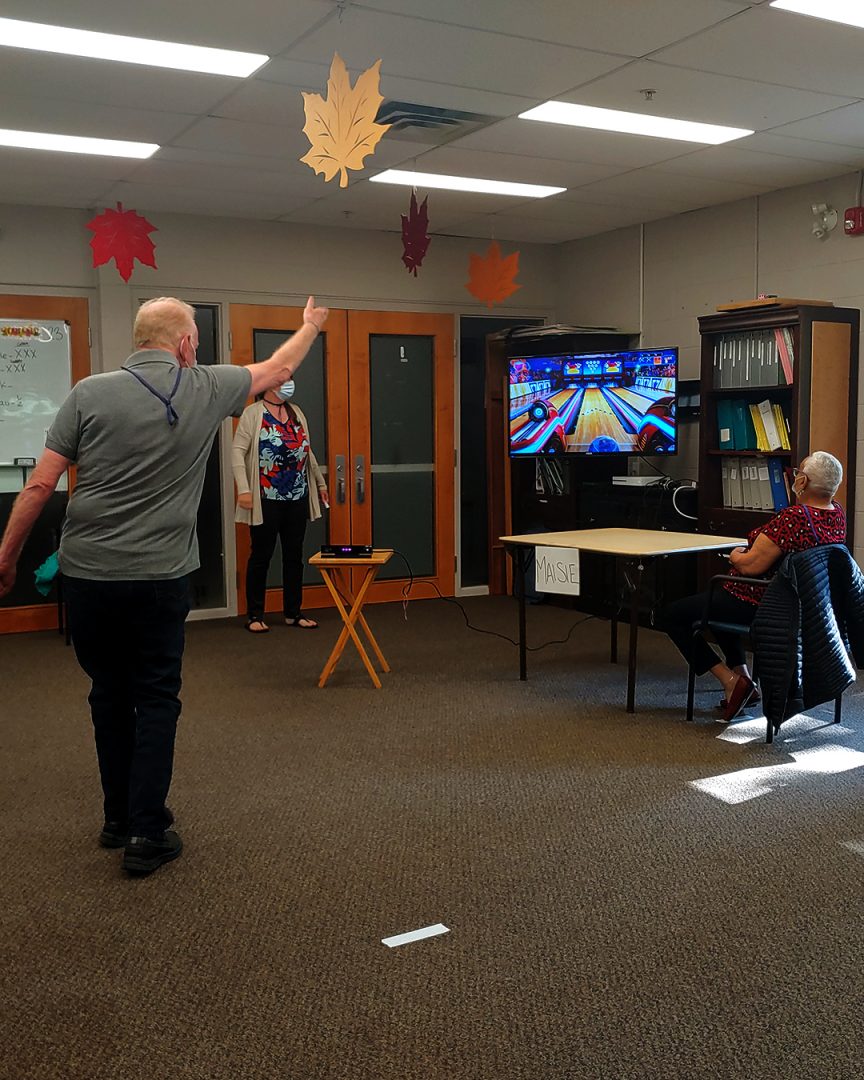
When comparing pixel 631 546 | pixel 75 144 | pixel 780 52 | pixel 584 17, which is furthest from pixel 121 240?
pixel 780 52

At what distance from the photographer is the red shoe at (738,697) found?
14.7ft

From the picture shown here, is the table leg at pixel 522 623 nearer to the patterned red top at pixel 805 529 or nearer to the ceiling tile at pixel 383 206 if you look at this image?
the patterned red top at pixel 805 529

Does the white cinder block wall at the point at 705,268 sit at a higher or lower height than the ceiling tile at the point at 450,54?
lower

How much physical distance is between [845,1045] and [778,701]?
6.53 feet

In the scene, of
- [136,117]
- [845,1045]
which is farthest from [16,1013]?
[136,117]

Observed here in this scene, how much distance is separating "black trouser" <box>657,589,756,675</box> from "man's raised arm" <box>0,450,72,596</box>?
2.78 m

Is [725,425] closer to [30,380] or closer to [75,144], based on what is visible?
[75,144]

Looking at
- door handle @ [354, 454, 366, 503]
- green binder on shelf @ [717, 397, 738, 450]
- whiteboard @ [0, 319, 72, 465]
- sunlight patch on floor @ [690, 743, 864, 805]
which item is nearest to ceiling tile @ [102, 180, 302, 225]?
whiteboard @ [0, 319, 72, 465]

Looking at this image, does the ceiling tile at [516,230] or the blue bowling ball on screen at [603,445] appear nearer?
the blue bowling ball on screen at [603,445]

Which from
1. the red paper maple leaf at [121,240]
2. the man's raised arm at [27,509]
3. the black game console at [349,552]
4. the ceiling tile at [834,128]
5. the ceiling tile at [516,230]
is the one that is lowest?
the black game console at [349,552]

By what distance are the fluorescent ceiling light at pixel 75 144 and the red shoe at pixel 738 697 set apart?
362cm

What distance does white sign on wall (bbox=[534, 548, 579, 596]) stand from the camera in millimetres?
5055

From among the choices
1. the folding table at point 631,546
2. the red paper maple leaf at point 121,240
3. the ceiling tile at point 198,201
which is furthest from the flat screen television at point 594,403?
the red paper maple leaf at point 121,240

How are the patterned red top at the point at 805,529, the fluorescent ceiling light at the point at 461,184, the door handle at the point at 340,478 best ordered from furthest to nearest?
the door handle at the point at 340,478, the fluorescent ceiling light at the point at 461,184, the patterned red top at the point at 805,529
